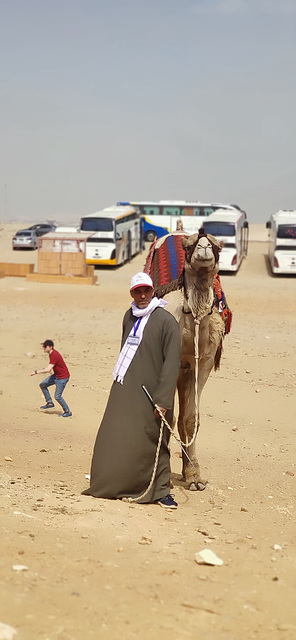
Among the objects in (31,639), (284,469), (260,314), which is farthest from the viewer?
(260,314)

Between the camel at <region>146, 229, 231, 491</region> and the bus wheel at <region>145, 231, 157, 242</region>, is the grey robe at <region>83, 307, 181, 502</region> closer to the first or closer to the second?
the camel at <region>146, 229, 231, 491</region>

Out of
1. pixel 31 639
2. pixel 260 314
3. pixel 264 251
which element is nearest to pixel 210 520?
pixel 31 639

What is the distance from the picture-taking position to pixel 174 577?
4961 millimetres

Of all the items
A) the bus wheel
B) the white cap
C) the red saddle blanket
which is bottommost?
the bus wheel

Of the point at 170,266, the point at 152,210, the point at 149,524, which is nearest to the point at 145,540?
the point at 149,524

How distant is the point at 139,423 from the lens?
6.93 meters

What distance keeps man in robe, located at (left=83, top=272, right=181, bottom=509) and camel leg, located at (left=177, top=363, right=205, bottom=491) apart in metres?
1.14

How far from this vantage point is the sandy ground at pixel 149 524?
437 cm

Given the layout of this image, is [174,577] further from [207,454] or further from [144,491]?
[207,454]

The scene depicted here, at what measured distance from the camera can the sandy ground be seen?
4.37m

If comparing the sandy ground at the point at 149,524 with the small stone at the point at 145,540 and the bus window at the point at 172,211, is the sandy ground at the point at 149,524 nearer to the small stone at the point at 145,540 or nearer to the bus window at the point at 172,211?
the small stone at the point at 145,540

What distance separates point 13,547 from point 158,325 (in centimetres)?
242

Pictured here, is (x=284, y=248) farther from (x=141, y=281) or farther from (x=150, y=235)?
(x=141, y=281)

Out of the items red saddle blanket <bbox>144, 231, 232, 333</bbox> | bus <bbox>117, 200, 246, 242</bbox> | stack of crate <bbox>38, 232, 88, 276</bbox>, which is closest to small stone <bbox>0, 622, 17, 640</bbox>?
red saddle blanket <bbox>144, 231, 232, 333</bbox>
